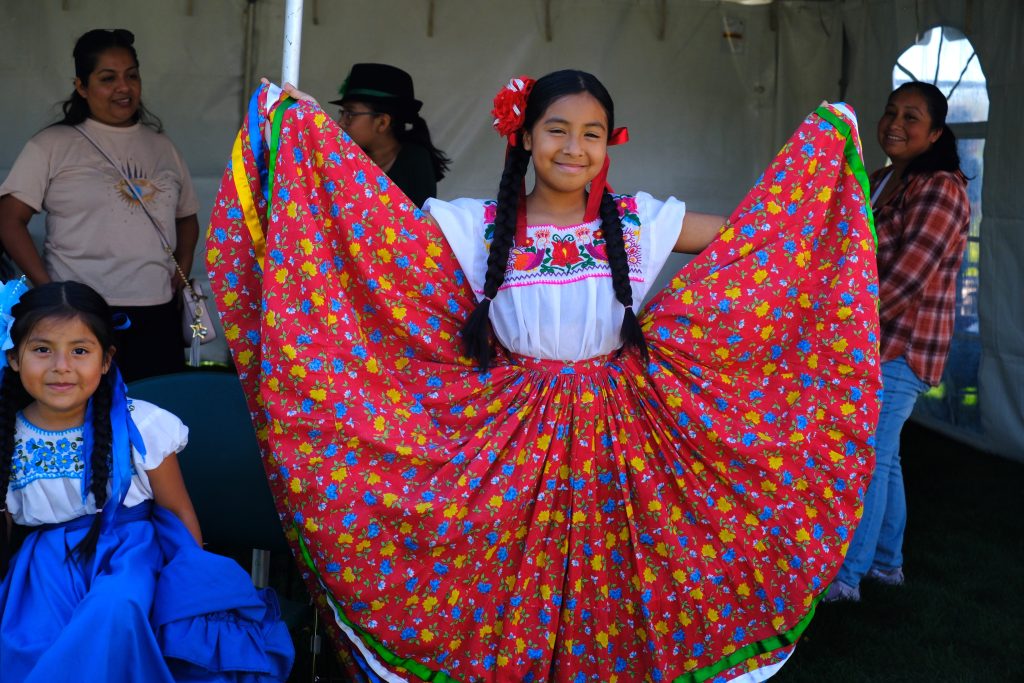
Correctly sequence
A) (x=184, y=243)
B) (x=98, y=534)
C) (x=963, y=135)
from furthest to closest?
1. (x=963, y=135)
2. (x=184, y=243)
3. (x=98, y=534)

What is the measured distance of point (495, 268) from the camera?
8.35ft

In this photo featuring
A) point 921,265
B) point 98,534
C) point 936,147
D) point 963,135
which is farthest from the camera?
point 963,135

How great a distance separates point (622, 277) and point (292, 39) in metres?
0.90

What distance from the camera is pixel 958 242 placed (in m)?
3.50

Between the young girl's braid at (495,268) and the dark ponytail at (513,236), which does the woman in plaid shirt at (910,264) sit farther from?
the young girl's braid at (495,268)

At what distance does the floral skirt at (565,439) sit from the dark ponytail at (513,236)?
2.7 inches

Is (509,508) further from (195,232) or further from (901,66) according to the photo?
(901,66)

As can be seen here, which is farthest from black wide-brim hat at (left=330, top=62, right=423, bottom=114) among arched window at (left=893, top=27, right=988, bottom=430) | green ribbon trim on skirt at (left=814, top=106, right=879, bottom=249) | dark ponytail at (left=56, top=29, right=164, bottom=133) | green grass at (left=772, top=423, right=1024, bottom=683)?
arched window at (left=893, top=27, right=988, bottom=430)

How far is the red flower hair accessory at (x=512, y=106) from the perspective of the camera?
264 centimetres

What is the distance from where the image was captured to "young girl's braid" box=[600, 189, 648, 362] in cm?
254

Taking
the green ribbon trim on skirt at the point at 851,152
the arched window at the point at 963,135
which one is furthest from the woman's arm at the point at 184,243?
the arched window at the point at 963,135

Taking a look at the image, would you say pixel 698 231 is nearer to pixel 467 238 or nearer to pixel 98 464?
pixel 467 238

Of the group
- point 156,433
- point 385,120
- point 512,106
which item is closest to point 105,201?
point 385,120

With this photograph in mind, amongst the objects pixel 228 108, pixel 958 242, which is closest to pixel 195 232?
pixel 228 108
